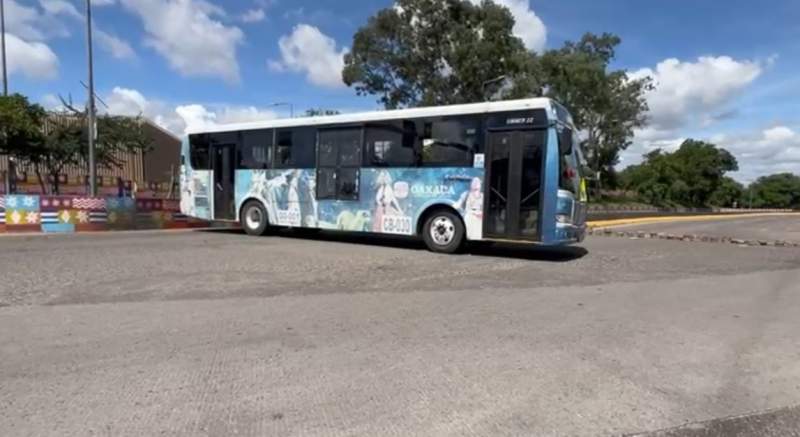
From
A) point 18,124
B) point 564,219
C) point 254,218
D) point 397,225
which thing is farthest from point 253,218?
point 18,124

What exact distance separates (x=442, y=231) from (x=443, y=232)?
3cm

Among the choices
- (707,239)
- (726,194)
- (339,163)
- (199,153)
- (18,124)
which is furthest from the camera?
(726,194)

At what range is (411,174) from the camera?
12.5 m

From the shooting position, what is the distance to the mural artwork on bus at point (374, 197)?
1188 cm

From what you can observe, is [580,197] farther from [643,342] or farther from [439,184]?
[643,342]

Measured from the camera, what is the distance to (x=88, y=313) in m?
6.20

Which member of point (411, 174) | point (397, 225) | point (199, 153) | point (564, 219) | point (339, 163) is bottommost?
point (397, 225)

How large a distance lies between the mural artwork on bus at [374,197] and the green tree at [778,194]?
484ft

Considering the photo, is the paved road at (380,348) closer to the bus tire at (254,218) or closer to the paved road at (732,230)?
the bus tire at (254,218)

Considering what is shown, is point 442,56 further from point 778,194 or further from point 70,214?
point 778,194

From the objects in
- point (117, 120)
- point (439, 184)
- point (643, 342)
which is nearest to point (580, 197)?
point (439, 184)

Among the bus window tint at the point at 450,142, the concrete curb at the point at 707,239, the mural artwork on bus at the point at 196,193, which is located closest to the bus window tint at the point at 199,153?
the mural artwork on bus at the point at 196,193

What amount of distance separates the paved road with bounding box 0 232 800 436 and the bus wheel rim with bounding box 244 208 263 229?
17.4 feet

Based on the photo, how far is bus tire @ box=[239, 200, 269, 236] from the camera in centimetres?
1512
